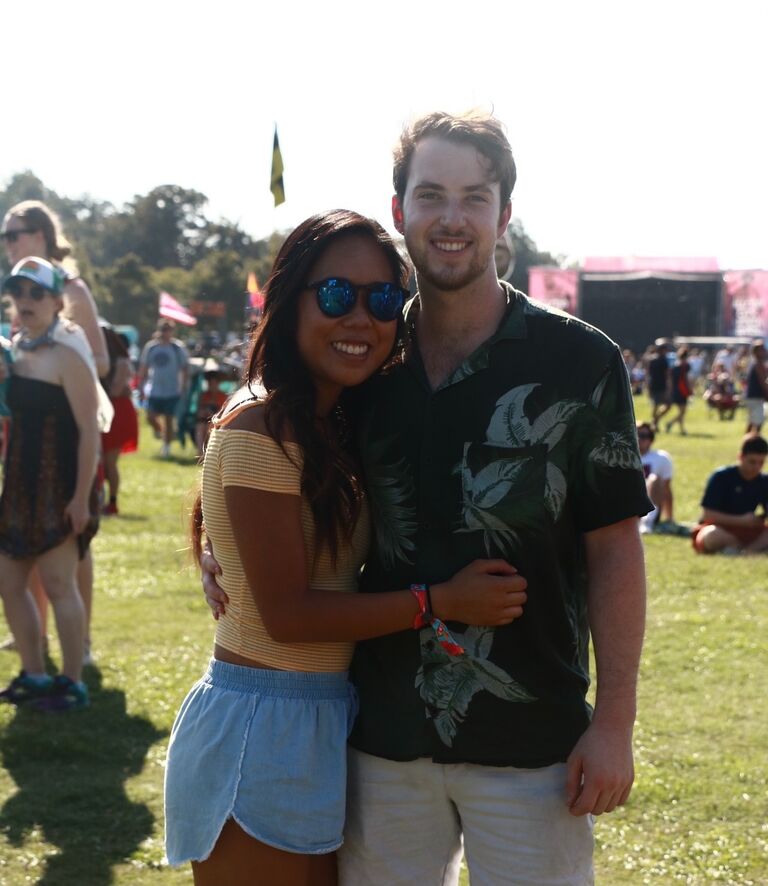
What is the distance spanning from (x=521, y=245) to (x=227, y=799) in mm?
80437

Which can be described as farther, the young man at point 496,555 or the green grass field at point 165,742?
the green grass field at point 165,742

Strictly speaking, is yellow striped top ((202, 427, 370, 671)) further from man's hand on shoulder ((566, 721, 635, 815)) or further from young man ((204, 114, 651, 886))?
man's hand on shoulder ((566, 721, 635, 815))

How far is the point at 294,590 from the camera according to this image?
2.27m

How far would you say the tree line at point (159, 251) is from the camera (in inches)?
2174

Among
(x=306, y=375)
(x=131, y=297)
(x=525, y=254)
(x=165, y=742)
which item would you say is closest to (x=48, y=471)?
(x=165, y=742)

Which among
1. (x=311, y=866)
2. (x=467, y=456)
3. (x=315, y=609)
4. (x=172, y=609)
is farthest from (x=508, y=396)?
(x=172, y=609)

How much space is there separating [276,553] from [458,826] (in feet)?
2.24

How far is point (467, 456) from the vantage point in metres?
2.29

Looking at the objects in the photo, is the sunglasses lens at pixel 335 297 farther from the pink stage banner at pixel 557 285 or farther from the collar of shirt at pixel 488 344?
the pink stage banner at pixel 557 285

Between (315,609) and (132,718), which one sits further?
(132,718)

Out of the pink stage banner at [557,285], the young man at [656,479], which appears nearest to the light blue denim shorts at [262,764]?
the young man at [656,479]

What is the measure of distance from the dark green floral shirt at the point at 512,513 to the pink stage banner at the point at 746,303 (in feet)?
147

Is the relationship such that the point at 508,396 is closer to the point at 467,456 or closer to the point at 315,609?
the point at 467,456

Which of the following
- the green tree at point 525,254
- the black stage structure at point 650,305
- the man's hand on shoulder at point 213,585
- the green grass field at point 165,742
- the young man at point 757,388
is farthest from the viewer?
the green tree at point 525,254
